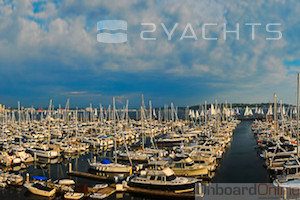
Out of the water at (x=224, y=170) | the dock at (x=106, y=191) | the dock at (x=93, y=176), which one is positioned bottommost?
the water at (x=224, y=170)

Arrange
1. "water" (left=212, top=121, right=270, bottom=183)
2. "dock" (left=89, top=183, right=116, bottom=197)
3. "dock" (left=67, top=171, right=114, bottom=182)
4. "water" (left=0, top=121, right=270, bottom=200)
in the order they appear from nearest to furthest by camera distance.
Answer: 1. "dock" (left=89, top=183, right=116, bottom=197)
2. "water" (left=0, top=121, right=270, bottom=200)
3. "dock" (left=67, top=171, right=114, bottom=182)
4. "water" (left=212, top=121, right=270, bottom=183)

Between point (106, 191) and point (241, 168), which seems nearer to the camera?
point (106, 191)

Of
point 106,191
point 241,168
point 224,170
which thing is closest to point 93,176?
point 106,191

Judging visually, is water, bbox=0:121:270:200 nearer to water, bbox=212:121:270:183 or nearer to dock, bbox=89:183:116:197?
water, bbox=212:121:270:183

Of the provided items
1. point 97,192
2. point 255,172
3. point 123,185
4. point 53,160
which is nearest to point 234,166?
point 255,172

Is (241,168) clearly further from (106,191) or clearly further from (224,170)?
(106,191)

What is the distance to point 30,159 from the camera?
35.7 m

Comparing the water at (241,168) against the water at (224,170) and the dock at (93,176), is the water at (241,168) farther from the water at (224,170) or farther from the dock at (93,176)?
the dock at (93,176)

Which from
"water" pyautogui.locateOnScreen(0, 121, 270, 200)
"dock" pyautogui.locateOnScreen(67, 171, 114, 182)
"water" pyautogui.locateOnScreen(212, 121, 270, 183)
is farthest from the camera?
"water" pyautogui.locateOnScreen(212, 121, 270, 183)

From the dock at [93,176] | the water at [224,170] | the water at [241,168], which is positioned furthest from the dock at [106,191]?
the water at [241,168]

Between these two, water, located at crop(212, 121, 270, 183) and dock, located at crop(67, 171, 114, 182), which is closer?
dock, located at crop(67, 171, 114, 182)

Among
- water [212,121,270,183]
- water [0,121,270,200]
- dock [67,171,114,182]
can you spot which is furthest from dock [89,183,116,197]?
water [212,121,270,183]

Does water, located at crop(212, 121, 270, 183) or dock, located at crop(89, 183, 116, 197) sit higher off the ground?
dock, located at crop(89, 183, 116, 197)

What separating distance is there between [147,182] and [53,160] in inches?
811
